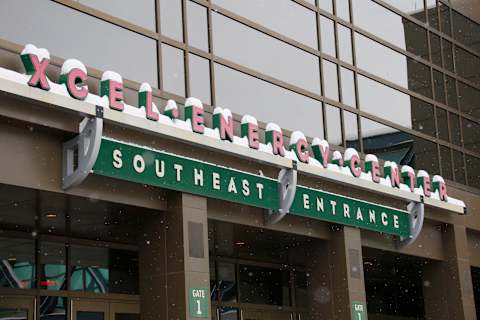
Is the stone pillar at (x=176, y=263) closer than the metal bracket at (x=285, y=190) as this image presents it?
Yes

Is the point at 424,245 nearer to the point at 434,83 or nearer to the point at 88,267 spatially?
the point at 434,83

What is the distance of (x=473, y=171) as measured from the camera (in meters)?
29.3

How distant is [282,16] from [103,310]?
331 inches

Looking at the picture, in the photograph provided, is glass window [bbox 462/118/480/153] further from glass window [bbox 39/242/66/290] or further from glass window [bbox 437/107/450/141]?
glass window [bbox 39/242/66/290]

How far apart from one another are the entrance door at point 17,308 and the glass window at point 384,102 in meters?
10.8

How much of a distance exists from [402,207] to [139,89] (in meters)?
9.47

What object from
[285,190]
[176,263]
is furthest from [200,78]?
[176,263]

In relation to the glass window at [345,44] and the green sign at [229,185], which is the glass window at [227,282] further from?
the glass window at [345,44]

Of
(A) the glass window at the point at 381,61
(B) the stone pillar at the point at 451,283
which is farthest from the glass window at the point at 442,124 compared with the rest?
(B) the stone pillar at the point at 451,283

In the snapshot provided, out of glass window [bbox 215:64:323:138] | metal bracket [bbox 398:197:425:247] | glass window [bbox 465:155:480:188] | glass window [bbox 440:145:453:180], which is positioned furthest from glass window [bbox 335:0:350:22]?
glass window [bbox 465:155:480:188]

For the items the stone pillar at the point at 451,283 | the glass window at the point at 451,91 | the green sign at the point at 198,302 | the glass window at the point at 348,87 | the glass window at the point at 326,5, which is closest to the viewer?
the green sign at the point at 198,302

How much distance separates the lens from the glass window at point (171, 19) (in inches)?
735

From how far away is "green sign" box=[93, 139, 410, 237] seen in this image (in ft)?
51.4

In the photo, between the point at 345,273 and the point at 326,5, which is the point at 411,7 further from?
the point at 345,273
